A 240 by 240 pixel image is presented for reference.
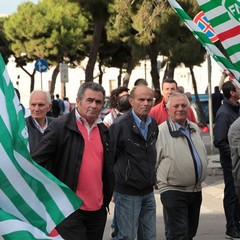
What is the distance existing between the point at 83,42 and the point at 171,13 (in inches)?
1151

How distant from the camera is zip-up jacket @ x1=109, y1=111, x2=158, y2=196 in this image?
25.0 feet

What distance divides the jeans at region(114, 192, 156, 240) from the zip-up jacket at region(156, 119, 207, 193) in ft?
0.73

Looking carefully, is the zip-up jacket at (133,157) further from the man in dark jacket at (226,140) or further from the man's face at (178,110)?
the man in dark jacket at (226,140)

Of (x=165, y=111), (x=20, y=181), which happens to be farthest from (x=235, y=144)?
(x=20, y=181)

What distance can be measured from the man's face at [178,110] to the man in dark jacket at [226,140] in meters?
1.33

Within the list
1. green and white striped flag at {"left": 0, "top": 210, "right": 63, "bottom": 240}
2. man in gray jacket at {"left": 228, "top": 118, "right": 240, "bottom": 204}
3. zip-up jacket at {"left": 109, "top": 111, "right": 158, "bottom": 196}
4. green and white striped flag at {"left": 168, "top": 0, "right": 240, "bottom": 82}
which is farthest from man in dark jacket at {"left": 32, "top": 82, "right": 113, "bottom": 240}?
green and white striped flag at {"left": 0, "top": 210, "right": 63, "bottom": 240}

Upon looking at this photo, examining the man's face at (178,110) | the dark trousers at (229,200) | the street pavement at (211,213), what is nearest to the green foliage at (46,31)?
the street pavement at (211,213)

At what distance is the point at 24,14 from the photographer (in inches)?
1981

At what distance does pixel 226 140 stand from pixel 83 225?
310 cm

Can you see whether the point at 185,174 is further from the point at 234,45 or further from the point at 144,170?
the point at 234,45

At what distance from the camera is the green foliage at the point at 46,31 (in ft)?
158

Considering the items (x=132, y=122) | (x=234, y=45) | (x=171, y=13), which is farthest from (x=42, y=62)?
(x=234, y=45)

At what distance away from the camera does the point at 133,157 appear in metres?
7.63

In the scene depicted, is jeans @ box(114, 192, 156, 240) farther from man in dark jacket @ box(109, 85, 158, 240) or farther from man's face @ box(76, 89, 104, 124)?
man's face @ box(76, 89, 104, 124)
